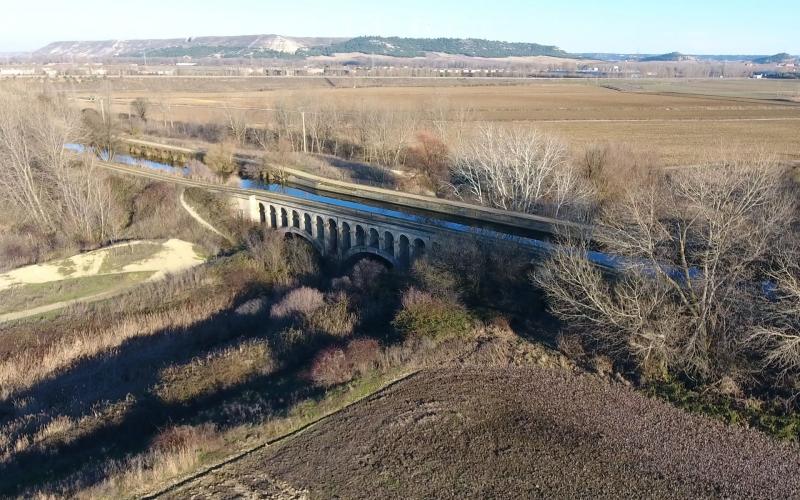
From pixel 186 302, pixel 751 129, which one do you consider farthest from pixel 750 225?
pixel 751 129

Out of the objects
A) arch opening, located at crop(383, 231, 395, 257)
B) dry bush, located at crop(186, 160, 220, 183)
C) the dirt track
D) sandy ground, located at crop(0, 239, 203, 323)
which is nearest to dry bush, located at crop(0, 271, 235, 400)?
sandy ground, located at crop(0, 239, 203, 323)

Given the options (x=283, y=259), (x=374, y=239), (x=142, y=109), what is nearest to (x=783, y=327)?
(x=374, y=239)

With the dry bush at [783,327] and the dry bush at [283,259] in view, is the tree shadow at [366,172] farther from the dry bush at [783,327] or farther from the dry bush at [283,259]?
the dry bush at [783,327]

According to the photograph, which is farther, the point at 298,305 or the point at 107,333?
the point at 107,333

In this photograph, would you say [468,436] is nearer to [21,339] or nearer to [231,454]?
[231,454]

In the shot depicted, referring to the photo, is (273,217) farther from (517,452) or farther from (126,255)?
(517,452)

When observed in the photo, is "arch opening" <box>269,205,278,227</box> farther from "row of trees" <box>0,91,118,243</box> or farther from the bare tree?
the bare tree
